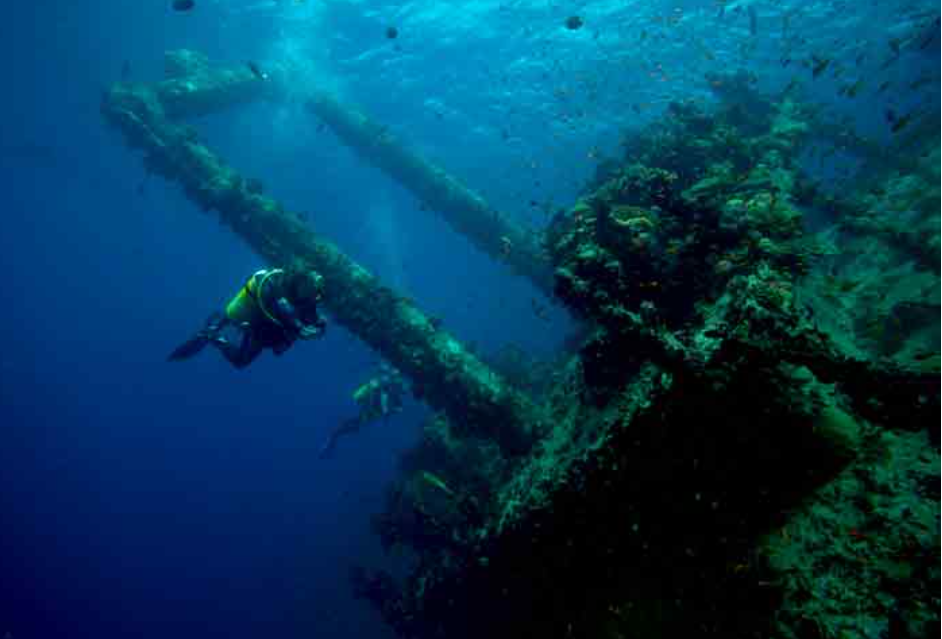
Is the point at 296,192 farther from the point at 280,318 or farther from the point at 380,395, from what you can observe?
the point at 280,318

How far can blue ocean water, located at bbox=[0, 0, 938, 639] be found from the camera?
78.2 feet

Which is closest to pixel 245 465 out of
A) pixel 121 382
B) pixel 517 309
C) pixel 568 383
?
pixel 517 309

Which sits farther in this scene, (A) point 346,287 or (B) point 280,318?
(A) point 346,287

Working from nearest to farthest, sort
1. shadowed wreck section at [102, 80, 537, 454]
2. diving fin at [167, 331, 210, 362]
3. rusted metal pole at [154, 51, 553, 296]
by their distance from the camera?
shadowed wreck section at [102, 80, 537, 454] → diving fin at [167, 331, 210, 362] → rusted metal pole at [154, 51, 553, 296]

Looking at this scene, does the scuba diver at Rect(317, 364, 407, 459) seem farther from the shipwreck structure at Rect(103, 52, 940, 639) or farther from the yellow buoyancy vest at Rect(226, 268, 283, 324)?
the yellow buoyancy vest at Rect(226, 268, 283, 324)

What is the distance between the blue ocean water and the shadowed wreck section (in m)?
1.62

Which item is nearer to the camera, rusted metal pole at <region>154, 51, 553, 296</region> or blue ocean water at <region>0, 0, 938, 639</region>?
rusted metal pole at <region>154, 51, 553, 296</region>

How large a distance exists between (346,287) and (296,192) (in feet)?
153

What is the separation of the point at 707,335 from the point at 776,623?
1.35 metres

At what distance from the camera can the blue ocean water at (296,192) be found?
2384cm

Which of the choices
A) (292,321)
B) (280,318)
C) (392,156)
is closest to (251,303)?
(280,318)

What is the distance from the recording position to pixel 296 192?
5212 centimetres

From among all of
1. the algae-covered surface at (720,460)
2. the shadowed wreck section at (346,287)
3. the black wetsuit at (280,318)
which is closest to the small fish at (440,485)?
the shadowed wreck section at (346,287)

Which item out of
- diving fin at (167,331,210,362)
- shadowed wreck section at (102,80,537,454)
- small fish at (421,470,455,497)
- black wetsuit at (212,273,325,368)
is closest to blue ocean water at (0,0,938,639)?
shadowed wreck section at (102,80,537,454)
